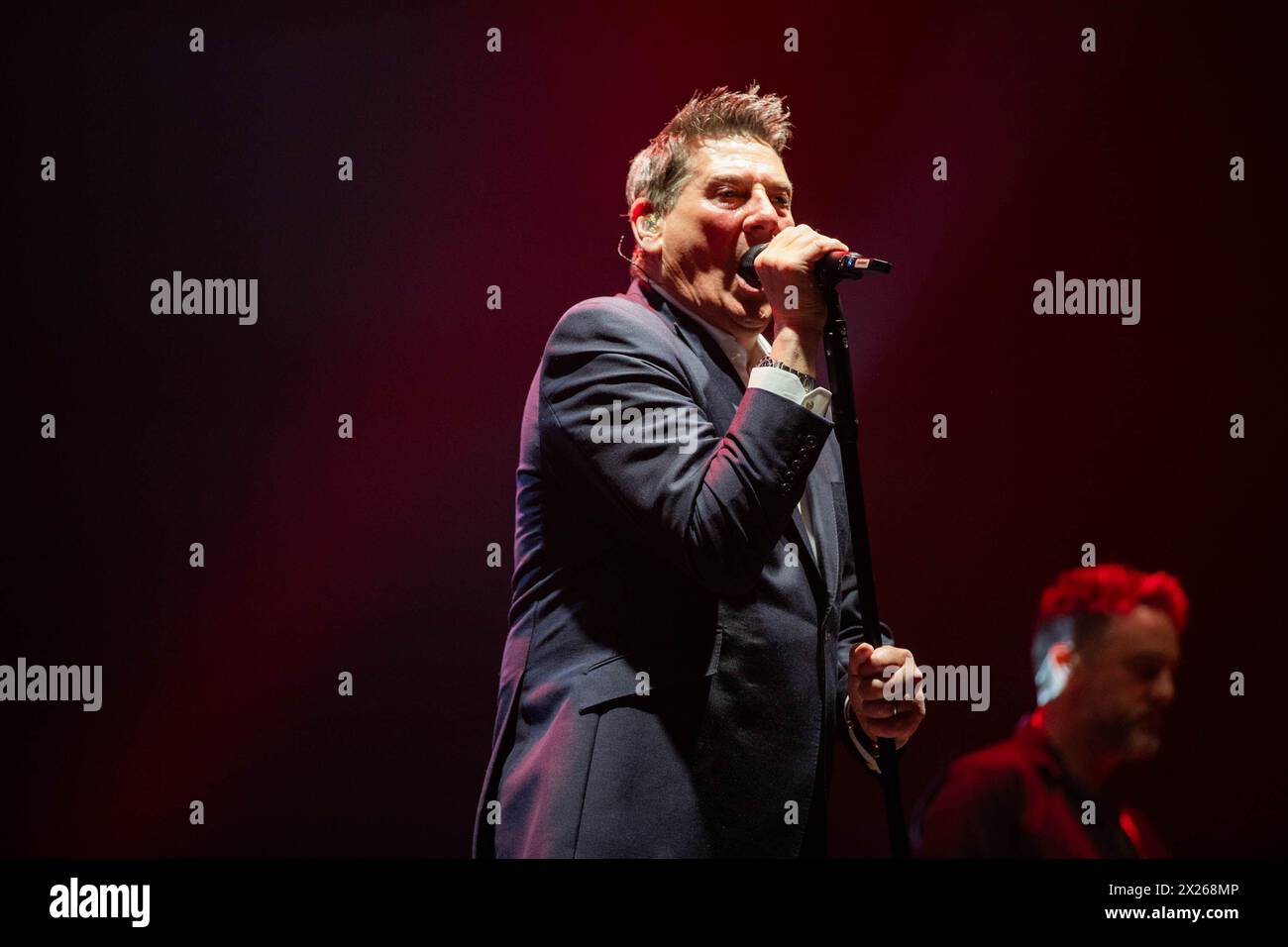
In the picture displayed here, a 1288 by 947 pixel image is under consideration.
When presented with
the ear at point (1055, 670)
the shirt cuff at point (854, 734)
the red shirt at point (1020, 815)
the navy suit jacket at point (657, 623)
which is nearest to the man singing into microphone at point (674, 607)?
the navy suit jacket at point (657, 623)

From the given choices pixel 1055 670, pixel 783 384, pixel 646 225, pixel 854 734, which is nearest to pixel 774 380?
pixel 783 384

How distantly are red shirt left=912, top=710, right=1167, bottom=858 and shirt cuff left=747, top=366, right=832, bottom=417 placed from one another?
893mm

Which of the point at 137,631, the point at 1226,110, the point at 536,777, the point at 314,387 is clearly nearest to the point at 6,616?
the point at 137,631

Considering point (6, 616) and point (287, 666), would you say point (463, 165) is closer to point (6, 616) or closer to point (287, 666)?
point (287, 666)

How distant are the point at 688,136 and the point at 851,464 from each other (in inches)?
25.0

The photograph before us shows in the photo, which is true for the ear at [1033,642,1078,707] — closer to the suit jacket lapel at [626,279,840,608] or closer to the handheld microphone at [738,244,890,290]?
the suit jacket lapel at [626,279,840,608]

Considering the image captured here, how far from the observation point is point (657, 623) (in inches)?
60.1

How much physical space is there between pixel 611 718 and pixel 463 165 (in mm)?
1474

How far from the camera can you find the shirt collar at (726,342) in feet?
5.75

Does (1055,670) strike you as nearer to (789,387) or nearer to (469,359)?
(789,387)

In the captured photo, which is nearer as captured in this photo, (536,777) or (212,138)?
(536,777)

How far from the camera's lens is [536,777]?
4.98 ft

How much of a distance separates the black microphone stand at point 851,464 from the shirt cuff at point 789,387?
49 mm

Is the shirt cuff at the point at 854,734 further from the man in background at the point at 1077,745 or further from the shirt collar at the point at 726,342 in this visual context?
the shirt collar at the point at 726,342
